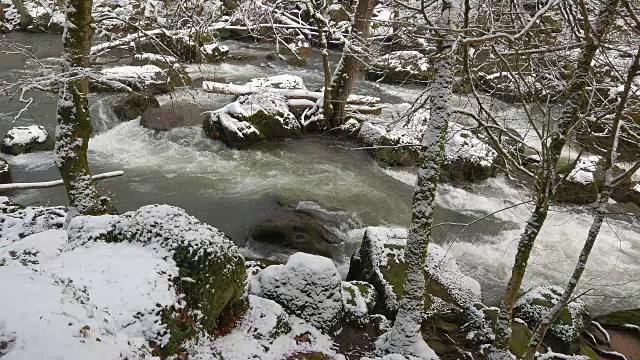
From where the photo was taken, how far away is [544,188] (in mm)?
4355

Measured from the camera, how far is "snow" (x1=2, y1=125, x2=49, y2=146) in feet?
35.1

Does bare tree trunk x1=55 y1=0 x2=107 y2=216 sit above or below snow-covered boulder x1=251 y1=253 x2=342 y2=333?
above

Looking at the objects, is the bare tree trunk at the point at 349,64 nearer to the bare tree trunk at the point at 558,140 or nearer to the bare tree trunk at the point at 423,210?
the bare tree trunk at the point at 423,210

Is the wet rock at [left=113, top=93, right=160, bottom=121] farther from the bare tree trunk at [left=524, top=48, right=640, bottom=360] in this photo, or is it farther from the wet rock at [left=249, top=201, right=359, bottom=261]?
the bare tree trunk at [left=524, top=48, right=640, bottom=360]

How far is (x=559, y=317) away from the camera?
21.5ft

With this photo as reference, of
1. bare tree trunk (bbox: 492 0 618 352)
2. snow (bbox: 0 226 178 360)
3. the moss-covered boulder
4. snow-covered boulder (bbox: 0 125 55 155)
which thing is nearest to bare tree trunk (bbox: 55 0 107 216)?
snow (bbox: 0 226 178 360)

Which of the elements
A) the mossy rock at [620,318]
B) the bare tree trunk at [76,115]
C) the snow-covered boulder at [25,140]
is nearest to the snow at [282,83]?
the snow-covered boulder at [25,140]

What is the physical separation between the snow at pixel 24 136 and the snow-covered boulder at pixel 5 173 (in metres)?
1.20

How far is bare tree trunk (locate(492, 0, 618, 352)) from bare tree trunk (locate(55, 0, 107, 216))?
5.25m

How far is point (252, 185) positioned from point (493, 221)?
594 cm

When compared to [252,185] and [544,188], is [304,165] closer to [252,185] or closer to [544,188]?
[252,185]

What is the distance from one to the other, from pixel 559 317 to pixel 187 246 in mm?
5683

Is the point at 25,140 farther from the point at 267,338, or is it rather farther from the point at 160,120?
the point at 267,338

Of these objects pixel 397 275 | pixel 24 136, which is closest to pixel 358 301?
pixel 397 275
